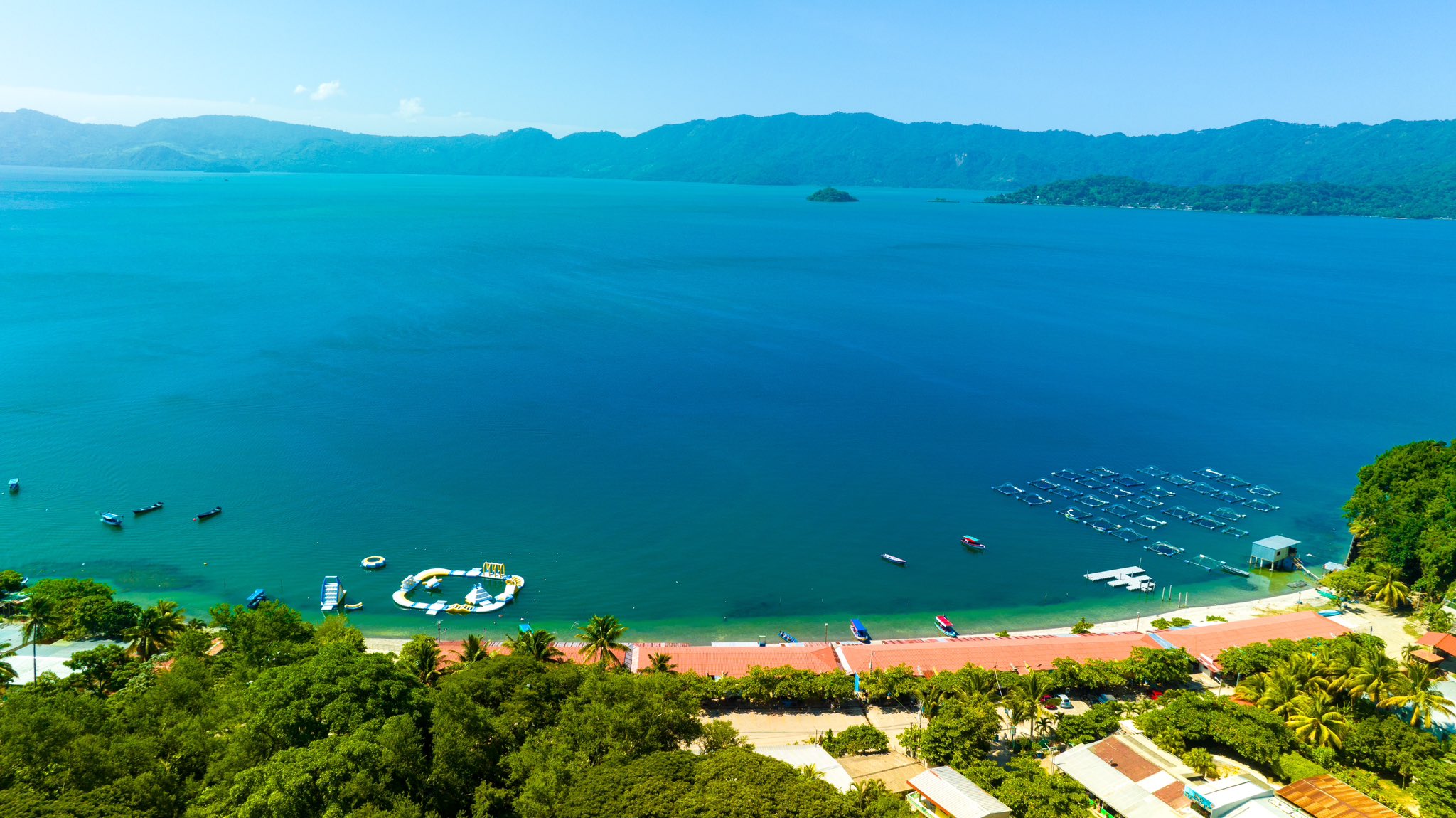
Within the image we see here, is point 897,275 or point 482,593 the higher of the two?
point 897,275

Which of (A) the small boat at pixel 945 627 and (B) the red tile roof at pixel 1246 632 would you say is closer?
(B) the red tile roof at pixel 1246 632

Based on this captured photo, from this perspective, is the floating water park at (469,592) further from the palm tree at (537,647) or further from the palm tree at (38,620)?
the palm tree at (38,620)

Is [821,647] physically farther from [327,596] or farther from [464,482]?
[464,482]

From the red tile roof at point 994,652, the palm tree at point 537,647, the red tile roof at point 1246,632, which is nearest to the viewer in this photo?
the palm tree at point 537,647

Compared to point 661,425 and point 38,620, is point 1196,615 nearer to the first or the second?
point 661,425

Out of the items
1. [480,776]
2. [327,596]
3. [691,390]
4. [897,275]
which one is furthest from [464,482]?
[897,275]

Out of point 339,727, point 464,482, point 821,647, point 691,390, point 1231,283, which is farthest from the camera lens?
point 1231,283

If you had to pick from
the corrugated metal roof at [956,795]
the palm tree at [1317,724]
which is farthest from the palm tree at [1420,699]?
the corrugated metal roof at [956,795]

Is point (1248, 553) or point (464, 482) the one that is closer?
point (1248, 553)
